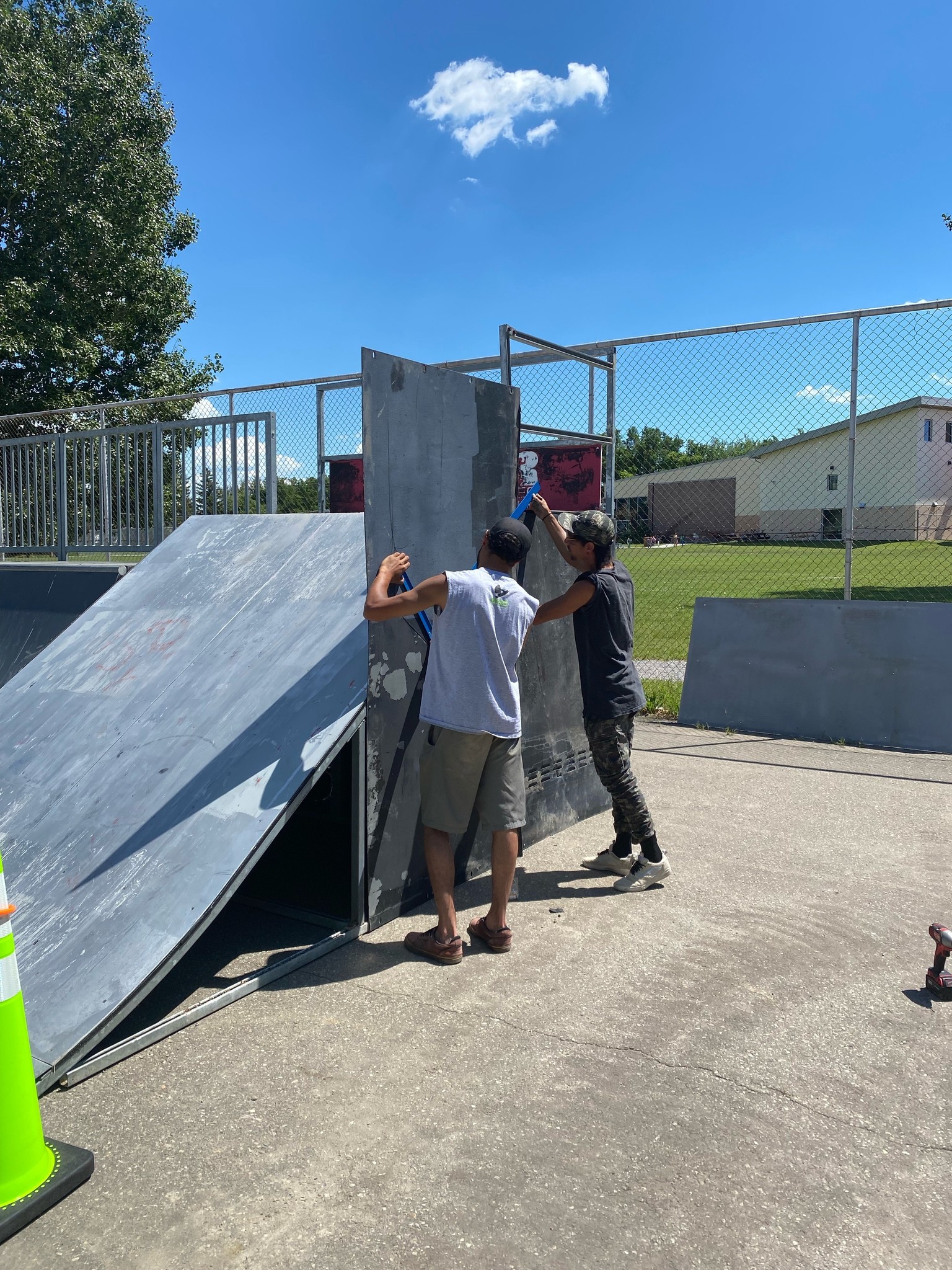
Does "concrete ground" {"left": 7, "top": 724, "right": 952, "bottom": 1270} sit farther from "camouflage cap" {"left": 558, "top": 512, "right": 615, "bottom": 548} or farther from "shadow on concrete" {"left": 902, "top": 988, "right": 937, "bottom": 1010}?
"camouflage cap" {"left": 558, "top": 512, "right": 615, "bottom": 548}

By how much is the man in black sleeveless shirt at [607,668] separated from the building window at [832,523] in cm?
368

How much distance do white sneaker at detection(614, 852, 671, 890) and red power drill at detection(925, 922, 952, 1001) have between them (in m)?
1.42

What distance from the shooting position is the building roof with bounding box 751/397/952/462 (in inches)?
299

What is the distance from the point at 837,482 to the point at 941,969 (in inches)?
201

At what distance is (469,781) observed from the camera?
3.99 metres

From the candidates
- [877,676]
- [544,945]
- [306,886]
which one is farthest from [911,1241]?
[877,676]

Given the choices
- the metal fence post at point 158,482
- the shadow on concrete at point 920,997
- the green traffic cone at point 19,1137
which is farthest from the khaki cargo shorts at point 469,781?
the metal fence post at point 158,482

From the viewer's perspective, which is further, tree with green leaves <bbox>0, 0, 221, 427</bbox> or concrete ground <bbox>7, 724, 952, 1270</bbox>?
tree with green leaves <bbox>0, 0, 221, 427</bbox>

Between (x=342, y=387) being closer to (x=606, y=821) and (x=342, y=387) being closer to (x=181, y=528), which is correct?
(x=181, y=528)

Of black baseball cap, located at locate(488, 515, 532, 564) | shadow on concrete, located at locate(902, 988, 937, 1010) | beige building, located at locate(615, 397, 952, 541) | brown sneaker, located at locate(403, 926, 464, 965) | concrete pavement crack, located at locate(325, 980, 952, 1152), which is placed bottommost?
concrete pavement crack, located at locate(325, 980, 952, 1152)

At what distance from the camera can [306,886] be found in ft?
16.3

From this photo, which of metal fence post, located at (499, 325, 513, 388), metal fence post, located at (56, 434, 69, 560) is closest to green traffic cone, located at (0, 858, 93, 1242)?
metal fence post, located at (499, 325, 513, 388)

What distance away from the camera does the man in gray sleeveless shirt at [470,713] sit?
12.8ft

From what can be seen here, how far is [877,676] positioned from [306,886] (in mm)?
5241
